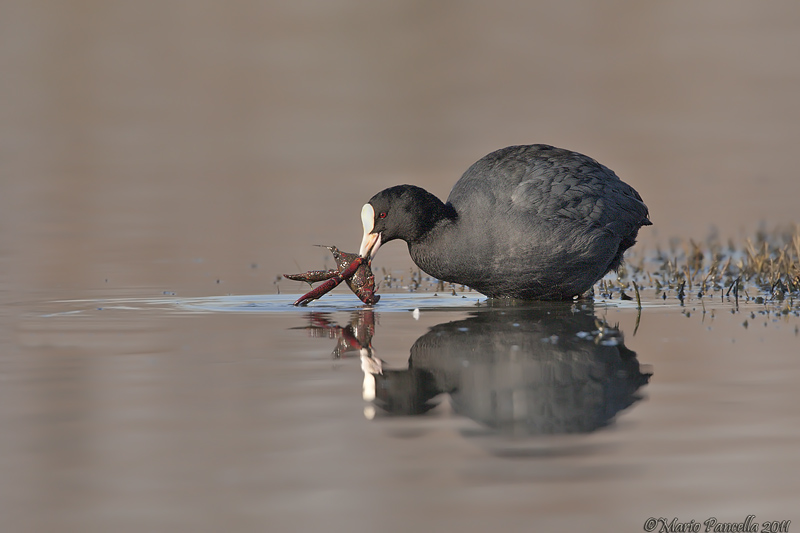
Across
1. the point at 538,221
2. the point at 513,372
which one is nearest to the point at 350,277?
the point at 538,221

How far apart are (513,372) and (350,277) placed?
2.99 meters

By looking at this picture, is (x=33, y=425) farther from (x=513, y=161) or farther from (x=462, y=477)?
(x=513, y=161)

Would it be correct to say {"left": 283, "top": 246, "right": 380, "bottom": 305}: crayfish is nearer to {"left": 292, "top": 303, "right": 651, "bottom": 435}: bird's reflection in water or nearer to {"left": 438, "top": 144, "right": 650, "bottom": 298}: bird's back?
{"left": 292, "top": 303, "right": 651, "bottom": 435}: bird's reflection in water

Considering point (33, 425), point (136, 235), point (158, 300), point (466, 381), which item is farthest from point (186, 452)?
point (136, 235)

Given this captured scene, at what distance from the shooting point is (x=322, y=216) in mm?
17641

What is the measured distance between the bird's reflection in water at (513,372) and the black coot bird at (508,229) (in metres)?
0.51

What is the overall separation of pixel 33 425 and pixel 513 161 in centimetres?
517

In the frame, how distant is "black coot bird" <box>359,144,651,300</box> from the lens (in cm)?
859

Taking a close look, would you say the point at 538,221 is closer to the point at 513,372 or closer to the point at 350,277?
the point at 350,277

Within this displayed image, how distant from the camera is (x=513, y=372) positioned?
603cm

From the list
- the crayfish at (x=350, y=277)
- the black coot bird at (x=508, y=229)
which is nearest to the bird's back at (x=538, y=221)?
the black coot bird at (x=508, y=229)

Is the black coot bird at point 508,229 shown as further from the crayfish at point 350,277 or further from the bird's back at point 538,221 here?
the crayfish at point 350,277

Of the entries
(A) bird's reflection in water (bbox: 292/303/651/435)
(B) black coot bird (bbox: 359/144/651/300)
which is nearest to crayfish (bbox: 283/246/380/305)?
(B) black coot bird (bbox: 359/144/651/300)

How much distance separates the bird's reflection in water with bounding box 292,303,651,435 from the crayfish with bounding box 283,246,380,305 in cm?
49
